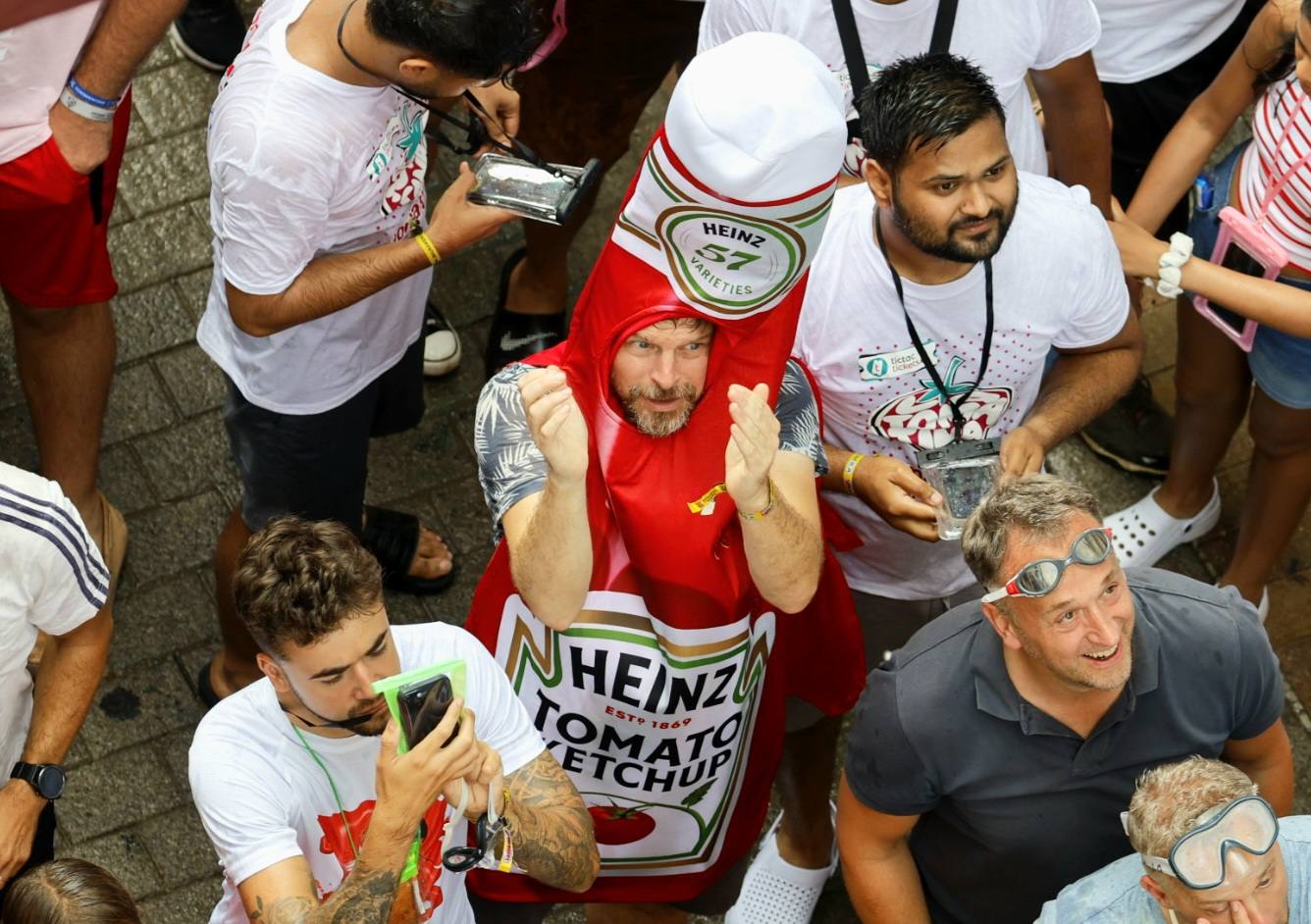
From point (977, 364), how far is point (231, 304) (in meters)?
1.68

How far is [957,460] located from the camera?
13.5 feet

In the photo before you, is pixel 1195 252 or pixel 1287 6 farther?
pixel 1195 252

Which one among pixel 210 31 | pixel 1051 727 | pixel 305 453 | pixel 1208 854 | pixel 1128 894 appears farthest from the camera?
pixel 210 31

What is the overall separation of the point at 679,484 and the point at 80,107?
1879mm

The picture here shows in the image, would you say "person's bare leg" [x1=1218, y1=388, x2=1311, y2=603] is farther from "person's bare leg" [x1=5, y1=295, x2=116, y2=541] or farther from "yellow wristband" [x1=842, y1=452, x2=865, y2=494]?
"person's bare leg" [x1=5, y1=295, x2=116, y2=541]

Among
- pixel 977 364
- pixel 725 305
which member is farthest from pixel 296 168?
pixel 977 364

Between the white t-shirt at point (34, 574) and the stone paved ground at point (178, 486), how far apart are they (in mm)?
1056

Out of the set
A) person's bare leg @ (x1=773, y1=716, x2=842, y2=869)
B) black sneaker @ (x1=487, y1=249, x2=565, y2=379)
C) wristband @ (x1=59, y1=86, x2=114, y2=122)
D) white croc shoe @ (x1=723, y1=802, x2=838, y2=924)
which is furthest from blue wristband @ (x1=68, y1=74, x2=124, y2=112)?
white croc shoe @ (x1=723, y1=802, x2=838, y2=924)

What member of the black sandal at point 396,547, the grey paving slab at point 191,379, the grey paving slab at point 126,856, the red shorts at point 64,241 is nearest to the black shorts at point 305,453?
the black sandal at point 396,547

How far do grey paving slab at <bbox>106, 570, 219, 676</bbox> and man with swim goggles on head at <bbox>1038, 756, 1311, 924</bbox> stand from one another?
2.80 meters

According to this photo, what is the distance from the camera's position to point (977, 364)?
4102mm

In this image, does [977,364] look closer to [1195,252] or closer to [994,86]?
[994,86]

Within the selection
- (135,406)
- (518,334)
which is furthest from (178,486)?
(518,334)

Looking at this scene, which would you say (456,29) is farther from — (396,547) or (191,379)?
(191,379)
